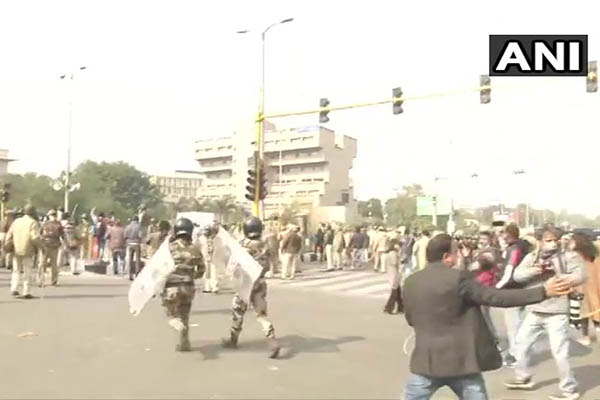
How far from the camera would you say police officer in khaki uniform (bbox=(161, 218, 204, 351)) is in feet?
30.0

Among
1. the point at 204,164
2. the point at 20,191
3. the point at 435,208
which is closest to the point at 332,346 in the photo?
the point at 435,208

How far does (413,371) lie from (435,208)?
49938 mm

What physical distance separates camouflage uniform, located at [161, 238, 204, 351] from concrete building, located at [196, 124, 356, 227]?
103893 millimetres

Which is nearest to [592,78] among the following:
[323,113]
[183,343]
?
[323,113]

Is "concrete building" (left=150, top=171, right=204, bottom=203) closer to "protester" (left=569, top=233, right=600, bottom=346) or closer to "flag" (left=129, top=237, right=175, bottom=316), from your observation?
"protester" (left=569, top=233, right=600, bottom=346)

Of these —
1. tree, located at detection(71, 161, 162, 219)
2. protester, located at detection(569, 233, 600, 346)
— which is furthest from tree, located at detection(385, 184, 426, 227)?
protester, located at detection(569, 233, 600, 346)

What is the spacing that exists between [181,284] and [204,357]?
86 centimetres

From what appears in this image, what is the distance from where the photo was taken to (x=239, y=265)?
930cm

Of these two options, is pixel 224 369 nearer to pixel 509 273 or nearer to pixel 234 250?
pixel 234 250

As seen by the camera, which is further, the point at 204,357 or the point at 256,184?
the point at 256,184

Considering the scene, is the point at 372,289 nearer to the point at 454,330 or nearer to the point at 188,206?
the point at 454,330

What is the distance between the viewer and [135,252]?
67.2 feet

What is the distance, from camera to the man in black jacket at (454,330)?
4641 mm

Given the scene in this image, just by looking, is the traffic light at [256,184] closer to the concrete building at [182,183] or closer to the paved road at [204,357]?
the paved road at [204,357]
